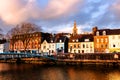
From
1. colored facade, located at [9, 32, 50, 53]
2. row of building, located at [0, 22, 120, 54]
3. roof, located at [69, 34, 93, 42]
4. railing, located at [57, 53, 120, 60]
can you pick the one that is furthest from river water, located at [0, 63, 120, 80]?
colored facade, located at [9, 32, 50, 53]

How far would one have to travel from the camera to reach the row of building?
82375 mm

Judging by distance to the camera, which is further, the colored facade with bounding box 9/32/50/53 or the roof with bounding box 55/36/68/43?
the colored facade with bounding box 9/32/50/53

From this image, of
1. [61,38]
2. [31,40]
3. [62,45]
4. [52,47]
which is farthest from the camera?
[31,40]

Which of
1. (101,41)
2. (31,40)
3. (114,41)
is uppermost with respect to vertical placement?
(31,40)

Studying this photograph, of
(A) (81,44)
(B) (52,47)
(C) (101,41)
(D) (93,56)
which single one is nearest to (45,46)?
(B) (52,47)

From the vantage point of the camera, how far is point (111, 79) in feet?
131

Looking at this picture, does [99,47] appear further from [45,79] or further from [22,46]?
[45,79]

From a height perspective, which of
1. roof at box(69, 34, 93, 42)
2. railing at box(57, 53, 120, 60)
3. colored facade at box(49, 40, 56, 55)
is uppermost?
roof at box(69, 34, 93, 42)

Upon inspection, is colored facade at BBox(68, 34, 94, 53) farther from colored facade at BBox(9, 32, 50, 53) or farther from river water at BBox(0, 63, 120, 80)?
river water at BBox(0, 63, 120, 80)

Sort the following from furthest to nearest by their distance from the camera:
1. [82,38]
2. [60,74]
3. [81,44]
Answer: [82,38] < [81,44] < [60,74]

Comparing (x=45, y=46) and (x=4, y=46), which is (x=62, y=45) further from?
(x=4, y=46)

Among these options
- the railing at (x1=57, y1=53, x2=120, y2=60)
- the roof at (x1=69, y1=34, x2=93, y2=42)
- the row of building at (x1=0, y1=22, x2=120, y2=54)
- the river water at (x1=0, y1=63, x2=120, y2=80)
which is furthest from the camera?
the roof at (x1=69, y1=34, x2=93, y2=42)

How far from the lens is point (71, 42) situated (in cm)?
9175

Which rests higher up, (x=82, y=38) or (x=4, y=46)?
(x=82, y=38)
